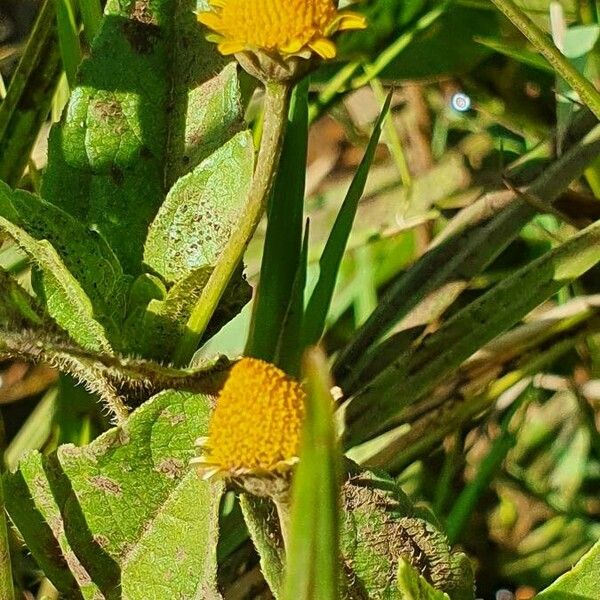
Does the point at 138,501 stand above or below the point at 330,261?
below

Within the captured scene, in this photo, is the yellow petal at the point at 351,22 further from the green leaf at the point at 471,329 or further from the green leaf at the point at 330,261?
the green leaf at the point at 471,329

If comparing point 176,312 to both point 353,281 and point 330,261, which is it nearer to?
point 330,261

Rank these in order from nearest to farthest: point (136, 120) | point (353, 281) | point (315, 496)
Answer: point (315, 496)
point (136, 120)
point (353, 281)

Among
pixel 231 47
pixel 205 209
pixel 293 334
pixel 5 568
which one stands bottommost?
pixel 5 568

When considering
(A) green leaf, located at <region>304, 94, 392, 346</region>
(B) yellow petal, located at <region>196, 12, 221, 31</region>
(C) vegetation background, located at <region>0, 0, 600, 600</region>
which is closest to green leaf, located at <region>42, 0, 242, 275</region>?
(C) vegetation background, located at <region>0, 0, 600, 600</region>

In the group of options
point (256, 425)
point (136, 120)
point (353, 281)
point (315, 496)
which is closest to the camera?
point (315, 496)

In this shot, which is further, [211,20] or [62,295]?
[62,295]

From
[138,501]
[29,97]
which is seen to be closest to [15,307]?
[138,501]

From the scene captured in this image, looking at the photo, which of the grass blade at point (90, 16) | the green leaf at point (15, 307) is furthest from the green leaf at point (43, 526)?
the grass blade at point (90, 16)
